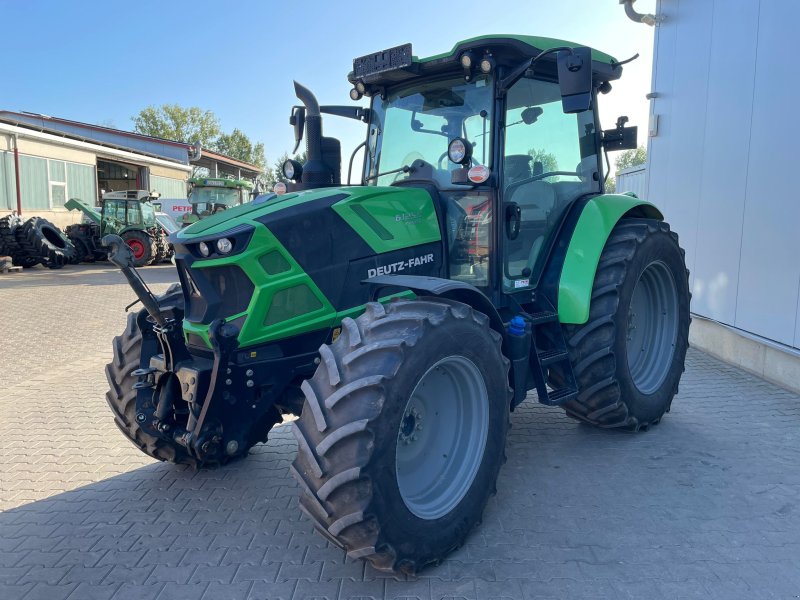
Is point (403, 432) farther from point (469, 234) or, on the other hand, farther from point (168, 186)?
point (168, 186)

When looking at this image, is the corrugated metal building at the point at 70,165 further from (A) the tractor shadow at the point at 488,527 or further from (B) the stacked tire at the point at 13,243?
(A) the tractor shadow at the point at 488,527

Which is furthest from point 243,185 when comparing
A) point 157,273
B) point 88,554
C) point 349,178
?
point 88,554

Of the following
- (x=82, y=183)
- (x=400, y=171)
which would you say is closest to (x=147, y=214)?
(x=82, y=183)

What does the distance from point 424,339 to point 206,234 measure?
3.94 feet

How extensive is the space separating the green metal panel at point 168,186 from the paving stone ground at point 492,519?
81.9 feet

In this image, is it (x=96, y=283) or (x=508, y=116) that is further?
(x=96, y=283)

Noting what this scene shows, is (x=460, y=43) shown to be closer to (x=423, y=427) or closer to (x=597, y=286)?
(x=597, y=286)

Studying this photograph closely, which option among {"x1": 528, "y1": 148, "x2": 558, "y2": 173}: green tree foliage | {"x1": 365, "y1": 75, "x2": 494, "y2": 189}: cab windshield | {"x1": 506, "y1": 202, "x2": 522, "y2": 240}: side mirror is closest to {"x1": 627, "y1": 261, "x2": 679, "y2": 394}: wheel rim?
{"x1": 528, "y1": 148, "x2": 558, "y2": 173}: green tree foliage

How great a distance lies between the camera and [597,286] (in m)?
4.09

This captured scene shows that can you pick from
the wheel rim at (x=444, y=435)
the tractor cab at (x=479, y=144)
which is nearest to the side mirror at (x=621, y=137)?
the tractor cab at (x=479, y=144)

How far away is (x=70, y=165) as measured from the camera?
22156 mm

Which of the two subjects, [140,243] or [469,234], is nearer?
[469,234]

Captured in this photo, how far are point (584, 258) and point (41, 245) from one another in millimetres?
16696

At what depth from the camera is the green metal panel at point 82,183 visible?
2220 centimetres
